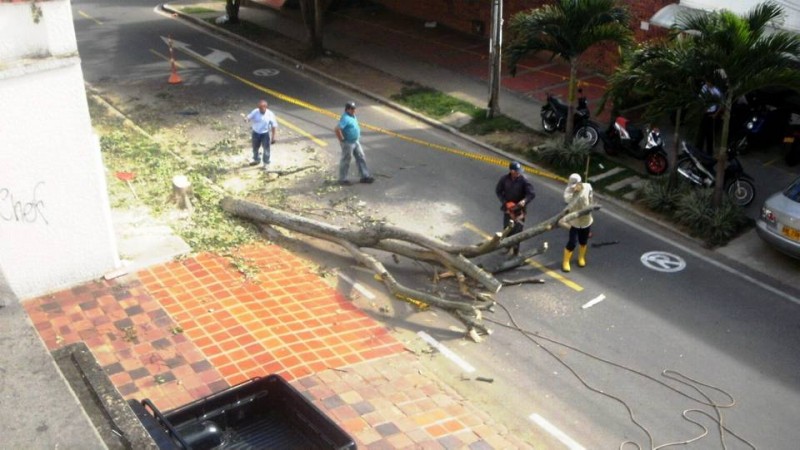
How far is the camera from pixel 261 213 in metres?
14.4

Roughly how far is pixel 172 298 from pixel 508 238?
5.03 meters

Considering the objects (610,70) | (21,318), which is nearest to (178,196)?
(21,318)

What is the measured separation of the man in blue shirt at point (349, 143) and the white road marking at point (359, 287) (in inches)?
143

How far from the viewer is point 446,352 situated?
1159 centimetres

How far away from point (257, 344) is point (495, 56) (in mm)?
11256

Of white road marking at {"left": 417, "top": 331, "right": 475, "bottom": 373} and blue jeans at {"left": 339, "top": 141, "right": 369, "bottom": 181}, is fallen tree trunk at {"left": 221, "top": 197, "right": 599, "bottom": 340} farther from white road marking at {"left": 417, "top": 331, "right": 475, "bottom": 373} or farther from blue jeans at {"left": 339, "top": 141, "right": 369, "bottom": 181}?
blue jeans at {"left": 339, "top": 141, "right": 369, "bottom": 181}

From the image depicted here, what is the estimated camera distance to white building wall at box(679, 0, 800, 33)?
17438mm

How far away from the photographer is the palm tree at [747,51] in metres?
13.9

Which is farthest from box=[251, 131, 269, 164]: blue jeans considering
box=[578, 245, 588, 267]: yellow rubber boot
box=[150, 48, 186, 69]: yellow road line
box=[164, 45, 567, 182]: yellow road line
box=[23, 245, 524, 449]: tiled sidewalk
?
box=[150, 48, 186, 69]: yellow road line

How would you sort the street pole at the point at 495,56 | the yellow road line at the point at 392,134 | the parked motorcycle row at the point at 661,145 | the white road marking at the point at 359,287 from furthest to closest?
the street pole at the point at 495,56, the yellow road line at the point at 392,134, the parked motorcycle row at the point at 661,145, the white road marking at the point at 359,287

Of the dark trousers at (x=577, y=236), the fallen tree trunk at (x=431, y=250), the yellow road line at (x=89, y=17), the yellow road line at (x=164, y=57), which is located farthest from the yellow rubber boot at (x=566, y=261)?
the yellow road line at (x=89, y=17)

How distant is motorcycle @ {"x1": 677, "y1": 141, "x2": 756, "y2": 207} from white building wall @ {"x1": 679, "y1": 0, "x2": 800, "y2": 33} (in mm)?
3006

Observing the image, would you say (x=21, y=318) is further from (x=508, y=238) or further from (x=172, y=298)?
(x=508, y=238)

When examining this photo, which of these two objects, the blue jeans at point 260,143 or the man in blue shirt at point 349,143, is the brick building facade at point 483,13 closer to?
the man in blue shirt at point 349,143
